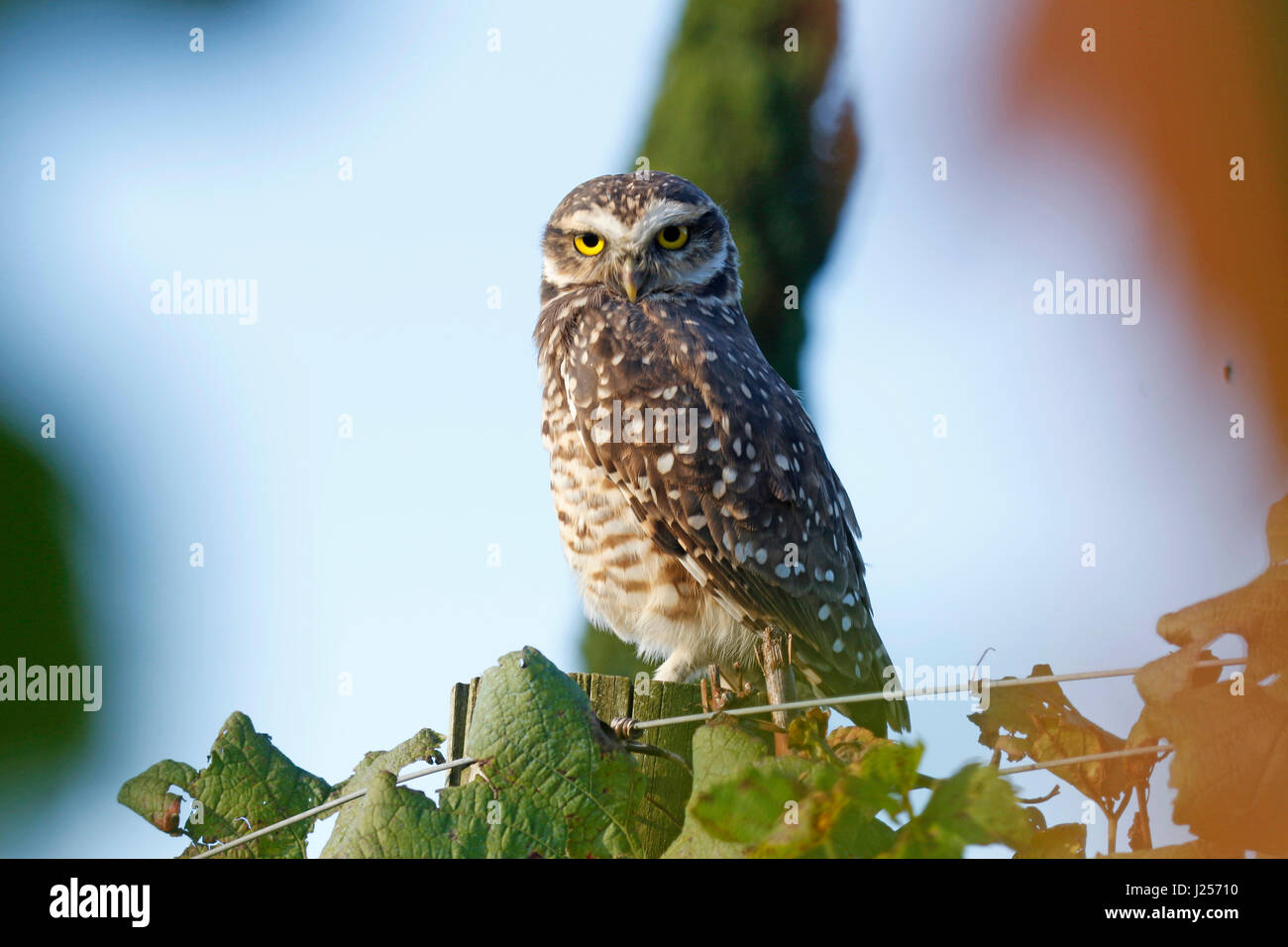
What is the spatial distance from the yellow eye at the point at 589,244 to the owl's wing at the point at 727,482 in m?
0.47

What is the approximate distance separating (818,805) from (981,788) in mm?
139

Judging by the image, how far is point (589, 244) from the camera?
377cm

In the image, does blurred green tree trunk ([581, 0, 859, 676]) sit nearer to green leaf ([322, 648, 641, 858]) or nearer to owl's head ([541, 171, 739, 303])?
owl's head ([541, 171, 739, 303])

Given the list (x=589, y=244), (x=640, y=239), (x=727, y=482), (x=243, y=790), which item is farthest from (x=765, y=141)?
(x=243, y=790)

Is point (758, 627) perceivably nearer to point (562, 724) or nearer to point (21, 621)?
point (562, 724)

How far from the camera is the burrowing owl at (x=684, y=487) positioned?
313cm

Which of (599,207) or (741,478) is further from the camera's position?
(599,207)

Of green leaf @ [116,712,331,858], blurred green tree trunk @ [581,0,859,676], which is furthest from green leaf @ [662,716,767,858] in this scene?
blurred green tree trunk @ [581,0,859,676]

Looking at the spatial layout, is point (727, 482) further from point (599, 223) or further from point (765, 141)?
point (765, 141)

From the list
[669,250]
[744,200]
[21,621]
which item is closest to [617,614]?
[669,250]

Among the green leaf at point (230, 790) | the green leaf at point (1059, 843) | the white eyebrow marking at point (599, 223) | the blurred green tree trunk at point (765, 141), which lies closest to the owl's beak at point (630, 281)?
the white eyebrow marking at point (599, 223)

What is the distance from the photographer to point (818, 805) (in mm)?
868

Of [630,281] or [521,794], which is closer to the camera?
[521,794]

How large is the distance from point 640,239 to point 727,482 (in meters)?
1.01
